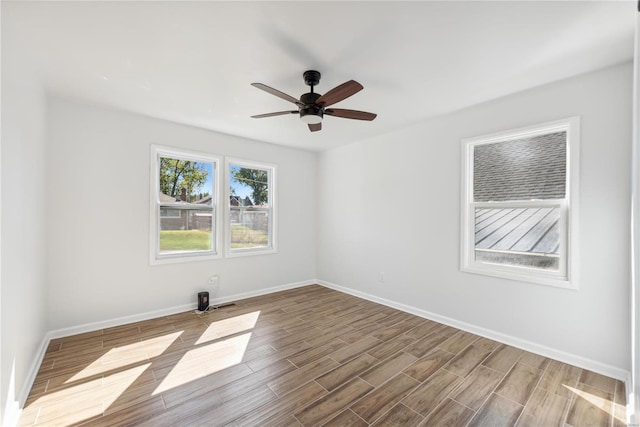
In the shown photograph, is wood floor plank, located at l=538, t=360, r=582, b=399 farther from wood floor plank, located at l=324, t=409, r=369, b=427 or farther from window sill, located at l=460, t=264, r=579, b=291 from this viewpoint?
wood floor plank, located at l=324, t=409, r=369, b=427

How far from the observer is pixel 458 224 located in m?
3.27

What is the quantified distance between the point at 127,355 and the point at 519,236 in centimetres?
410

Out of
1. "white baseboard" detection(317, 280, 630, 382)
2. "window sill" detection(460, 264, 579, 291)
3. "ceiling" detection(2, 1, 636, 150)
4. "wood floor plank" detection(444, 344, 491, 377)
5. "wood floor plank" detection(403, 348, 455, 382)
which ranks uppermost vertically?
"ceiling" detection(2, 1, 636, 150)

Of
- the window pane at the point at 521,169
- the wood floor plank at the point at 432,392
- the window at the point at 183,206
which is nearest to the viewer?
the wood floor plank at the point at 432,392

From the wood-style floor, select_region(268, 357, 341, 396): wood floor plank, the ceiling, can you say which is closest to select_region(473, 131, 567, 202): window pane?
the ceiling

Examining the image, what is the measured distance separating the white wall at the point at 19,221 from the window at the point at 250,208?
2.08 m

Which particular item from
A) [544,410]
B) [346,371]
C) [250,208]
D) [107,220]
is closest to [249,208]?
[250,208]

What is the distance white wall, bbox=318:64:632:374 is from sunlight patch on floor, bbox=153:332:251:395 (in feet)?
7.43

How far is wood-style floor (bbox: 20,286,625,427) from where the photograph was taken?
1.83 meters

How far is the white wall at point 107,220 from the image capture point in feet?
9.67

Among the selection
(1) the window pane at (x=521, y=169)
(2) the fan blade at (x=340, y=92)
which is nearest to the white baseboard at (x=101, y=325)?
(2) the fan blade at (x=340, y=92)

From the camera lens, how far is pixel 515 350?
270cm

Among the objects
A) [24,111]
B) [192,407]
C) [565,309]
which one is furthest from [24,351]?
[565,309]

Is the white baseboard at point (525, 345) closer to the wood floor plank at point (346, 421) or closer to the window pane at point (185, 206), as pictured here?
the wood floor plank at point (346, 421)
